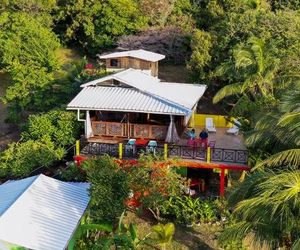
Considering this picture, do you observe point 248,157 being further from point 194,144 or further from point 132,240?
point 132,240

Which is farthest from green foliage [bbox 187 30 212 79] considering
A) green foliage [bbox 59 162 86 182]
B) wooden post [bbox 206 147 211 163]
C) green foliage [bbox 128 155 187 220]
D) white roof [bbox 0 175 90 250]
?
white roof [bbox 0 175 90 250]

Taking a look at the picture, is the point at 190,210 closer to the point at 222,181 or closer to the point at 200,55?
the point at 222,181

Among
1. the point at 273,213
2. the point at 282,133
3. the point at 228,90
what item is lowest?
the point at 228,90

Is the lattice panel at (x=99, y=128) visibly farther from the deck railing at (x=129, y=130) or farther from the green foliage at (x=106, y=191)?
the green foliage at (x=106, y=191)

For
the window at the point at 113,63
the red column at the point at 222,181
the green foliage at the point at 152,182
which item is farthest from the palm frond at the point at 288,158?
the window at the point at 113,63

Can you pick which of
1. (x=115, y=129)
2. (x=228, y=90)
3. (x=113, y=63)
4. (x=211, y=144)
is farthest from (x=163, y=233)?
(x=113, y=63)

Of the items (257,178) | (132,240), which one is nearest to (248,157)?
(132,240)

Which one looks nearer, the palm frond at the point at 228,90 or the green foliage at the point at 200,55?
the palm frond at the point at 228,90
